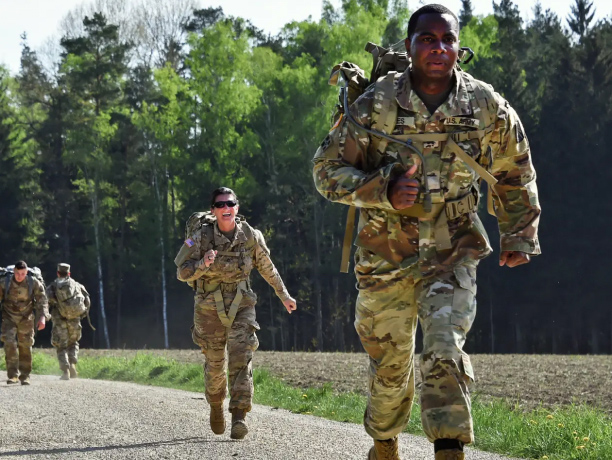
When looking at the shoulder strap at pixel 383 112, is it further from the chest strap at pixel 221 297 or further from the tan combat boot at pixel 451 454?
the chest strap at pixel 221 297

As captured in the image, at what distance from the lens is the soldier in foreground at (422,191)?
5.71 m

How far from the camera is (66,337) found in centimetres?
2239

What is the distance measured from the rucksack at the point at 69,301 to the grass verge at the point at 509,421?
414 centimetres

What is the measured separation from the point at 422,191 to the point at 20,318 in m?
14.8

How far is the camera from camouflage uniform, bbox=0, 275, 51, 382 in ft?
63.5

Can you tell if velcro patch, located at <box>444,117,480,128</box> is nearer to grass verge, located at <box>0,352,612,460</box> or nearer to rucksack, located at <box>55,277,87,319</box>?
grass verge, located at <box>0,352,612,460</box>

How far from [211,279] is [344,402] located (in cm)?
374

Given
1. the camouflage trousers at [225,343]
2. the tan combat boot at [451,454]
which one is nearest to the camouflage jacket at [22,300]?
the camouflage trousers at [225,343]

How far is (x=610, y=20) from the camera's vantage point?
5806 centimetres

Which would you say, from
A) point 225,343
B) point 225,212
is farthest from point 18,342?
point 225,212

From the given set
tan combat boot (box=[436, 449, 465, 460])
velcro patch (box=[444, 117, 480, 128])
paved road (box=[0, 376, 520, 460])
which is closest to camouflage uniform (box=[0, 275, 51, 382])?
paved road (box=[0, 376, 520, 460])

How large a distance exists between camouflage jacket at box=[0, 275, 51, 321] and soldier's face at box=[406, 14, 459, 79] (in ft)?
47.5

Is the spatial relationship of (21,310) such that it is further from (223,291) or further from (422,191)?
(422,191)

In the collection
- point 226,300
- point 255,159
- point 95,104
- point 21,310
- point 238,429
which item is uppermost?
A: point 95,104
